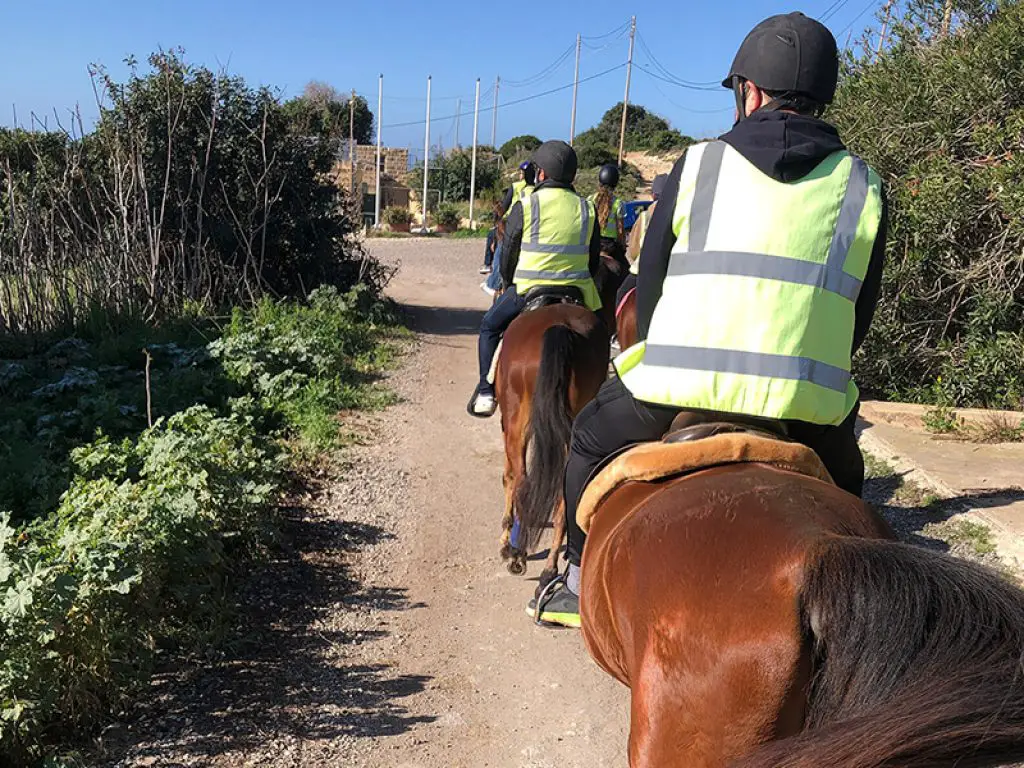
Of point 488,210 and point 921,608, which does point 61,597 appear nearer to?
point 921,608

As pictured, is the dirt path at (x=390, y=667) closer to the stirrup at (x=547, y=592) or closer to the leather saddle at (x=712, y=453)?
the stirrup at (x=547, y=592)

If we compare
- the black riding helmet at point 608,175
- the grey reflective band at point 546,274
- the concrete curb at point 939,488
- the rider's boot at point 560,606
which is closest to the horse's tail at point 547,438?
the rider's boot at point 560,606

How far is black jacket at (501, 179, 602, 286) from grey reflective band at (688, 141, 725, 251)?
3.66 m

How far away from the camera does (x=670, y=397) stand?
2.41m

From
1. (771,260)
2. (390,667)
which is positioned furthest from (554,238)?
(771,260)

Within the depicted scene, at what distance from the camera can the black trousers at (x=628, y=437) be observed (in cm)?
262

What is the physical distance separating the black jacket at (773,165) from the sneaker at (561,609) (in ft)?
6.37

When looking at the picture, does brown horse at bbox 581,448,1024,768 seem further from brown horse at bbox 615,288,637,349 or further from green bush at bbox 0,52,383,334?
green bush at bbox 0,52,383,334

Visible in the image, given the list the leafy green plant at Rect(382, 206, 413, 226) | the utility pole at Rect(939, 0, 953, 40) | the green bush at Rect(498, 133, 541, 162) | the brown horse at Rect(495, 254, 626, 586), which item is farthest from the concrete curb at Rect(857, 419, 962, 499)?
the green bush at Rect(498, 133, 541, 162)

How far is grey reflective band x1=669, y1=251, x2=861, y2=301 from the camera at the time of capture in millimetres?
2270

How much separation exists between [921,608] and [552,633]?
3.45 metres

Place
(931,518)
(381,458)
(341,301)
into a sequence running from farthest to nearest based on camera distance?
(341,301) → (381,458) → (931,518)

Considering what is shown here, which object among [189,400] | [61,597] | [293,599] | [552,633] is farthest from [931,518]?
[189,400]

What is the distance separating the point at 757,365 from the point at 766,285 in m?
0.21
